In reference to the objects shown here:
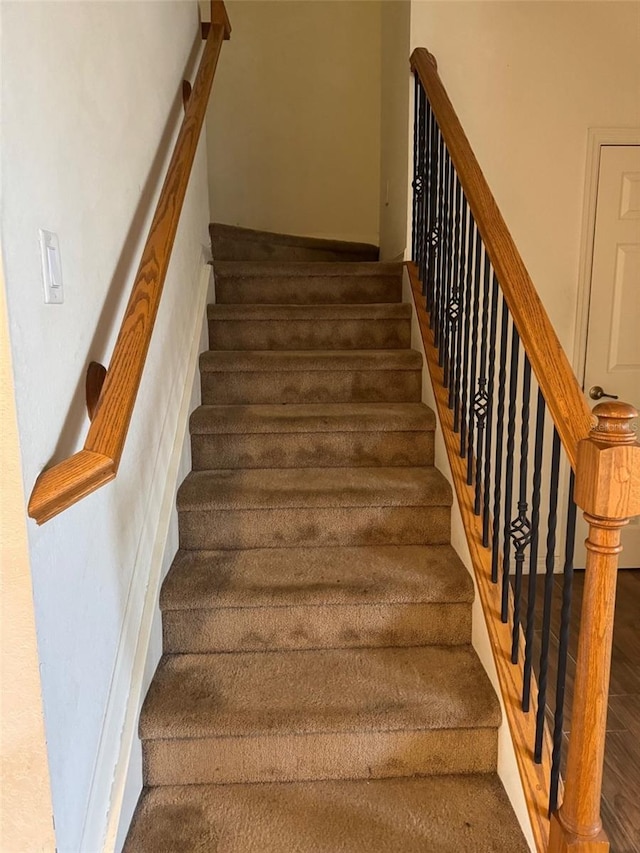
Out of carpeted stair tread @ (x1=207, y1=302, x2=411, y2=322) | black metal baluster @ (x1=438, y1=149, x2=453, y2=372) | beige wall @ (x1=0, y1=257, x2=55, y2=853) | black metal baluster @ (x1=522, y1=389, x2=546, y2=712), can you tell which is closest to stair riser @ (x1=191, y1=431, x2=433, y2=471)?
black metal baluster @ (x1=438, y1=149, x2=453, y2=372)

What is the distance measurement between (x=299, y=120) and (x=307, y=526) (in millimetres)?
2924

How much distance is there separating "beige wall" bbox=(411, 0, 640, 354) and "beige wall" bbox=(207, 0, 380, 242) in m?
1.29

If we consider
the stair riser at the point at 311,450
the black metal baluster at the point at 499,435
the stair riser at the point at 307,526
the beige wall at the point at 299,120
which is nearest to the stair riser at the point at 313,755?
the black metal baluster at the point at 499,435

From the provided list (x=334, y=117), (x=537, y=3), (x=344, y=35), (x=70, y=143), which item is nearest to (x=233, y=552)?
(x=70, y=143)

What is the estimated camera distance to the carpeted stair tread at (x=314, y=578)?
1671 millimetres

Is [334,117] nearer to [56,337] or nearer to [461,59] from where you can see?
[461,59]

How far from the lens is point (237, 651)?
1688 mm

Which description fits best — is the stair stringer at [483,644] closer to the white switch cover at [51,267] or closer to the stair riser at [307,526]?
the stair riser at [307,526]

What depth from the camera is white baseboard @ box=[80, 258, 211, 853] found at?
1.21 m

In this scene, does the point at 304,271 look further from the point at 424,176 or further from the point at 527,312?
the point at 527,312

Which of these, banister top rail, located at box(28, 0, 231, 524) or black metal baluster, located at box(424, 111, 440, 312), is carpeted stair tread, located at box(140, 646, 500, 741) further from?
black metal baluster, located at box(424, 111, 440, 312)

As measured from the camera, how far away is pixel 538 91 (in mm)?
2590

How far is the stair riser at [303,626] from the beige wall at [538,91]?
1697 mm

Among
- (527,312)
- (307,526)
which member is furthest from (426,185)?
(307,526)
